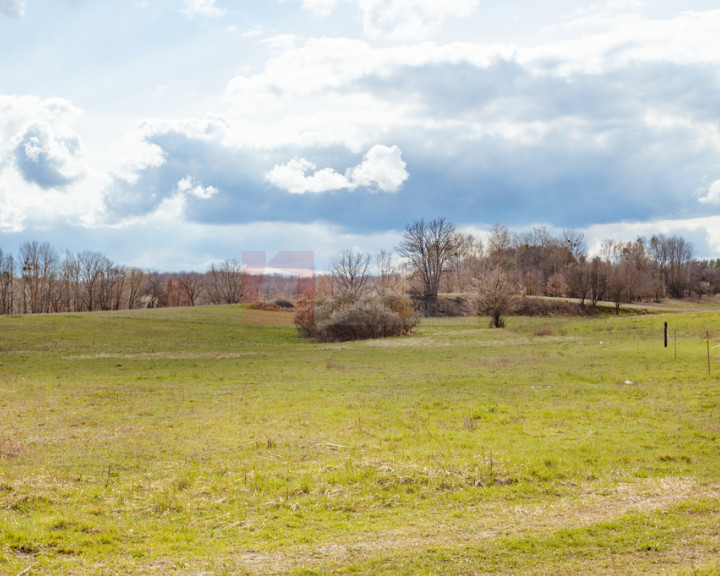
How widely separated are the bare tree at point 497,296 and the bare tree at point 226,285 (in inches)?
2498

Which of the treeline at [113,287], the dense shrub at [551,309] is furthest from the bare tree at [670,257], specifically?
the treeline at [113,287]

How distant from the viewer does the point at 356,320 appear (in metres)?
55.7

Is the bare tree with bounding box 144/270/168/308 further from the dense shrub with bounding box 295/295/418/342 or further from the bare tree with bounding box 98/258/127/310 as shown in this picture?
the dense shrub with bounding box 295/295/418/342

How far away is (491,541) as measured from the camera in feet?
25.1

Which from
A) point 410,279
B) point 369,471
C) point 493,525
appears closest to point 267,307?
point 410,279

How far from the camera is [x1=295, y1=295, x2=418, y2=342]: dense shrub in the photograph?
55719 millimetres

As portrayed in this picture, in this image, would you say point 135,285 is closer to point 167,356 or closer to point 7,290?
point 7,290

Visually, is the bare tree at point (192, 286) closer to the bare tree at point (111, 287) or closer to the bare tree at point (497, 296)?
the bare tree at point (111, 287)

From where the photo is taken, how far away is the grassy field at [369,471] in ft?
24.2

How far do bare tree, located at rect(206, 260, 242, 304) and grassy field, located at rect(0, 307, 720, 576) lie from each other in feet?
278

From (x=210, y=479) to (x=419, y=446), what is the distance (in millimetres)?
5363

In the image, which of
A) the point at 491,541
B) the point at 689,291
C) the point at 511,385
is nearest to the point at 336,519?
the point at 491,541

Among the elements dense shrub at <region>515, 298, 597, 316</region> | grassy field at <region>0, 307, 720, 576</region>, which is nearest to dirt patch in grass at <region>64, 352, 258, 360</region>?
grassy field at <region>0, 307, 720, 576</region>

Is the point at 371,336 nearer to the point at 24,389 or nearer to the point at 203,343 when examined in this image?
the point at 203,343
